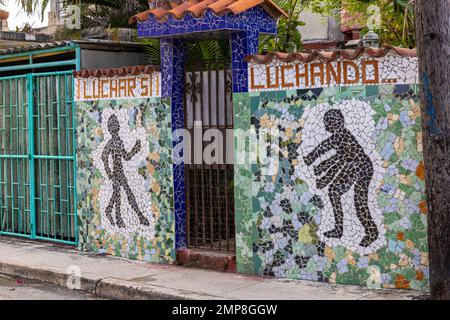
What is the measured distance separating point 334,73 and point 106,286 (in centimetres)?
329

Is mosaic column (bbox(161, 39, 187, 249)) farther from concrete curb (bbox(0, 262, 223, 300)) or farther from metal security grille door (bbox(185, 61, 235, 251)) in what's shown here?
concrete curb (bbox(0, 262, 223, 300))

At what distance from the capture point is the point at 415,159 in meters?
7.64

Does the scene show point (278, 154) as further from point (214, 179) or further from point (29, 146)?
point (29, 146)

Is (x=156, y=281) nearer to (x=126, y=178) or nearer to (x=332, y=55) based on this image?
(x=126, y=178)

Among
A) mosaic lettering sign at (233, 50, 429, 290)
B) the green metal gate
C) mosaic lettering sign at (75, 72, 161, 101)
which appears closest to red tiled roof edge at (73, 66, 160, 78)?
mosaic lettering sign at (75, 72, 161, 101)

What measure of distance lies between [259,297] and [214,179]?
1932 mm

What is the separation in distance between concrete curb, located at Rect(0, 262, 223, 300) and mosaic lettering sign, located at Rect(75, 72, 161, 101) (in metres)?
2.24

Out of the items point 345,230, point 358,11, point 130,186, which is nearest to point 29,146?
point 130,186

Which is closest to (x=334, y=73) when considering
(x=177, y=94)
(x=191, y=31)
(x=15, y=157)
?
(x=191, y=31)

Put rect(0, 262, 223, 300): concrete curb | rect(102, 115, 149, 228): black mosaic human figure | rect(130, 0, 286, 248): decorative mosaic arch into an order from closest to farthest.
A: rect(0, 262, 223, 300): concrete curb → rect(130, 0, 286, 248): decorative mosaic arch → rect(102, 115, 149, 228): black mosaic human figure

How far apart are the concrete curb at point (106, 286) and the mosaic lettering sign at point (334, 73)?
232 cm

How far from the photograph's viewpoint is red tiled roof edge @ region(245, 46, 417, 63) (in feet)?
25.1

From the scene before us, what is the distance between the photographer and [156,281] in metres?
8.73

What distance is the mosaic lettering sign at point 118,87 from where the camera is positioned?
9.69m
